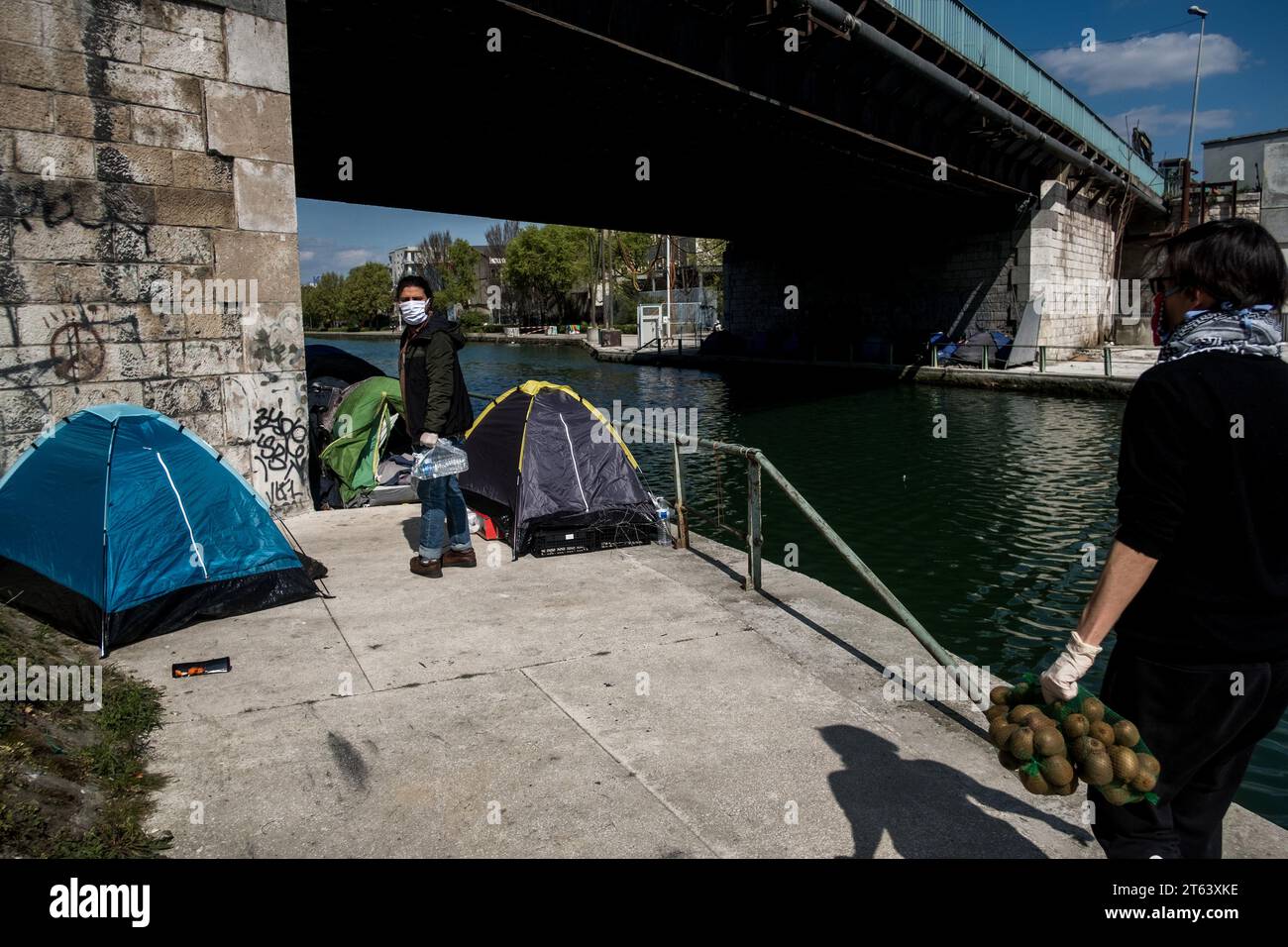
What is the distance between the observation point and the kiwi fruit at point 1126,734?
2.33 m

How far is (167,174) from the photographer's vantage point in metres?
7.84

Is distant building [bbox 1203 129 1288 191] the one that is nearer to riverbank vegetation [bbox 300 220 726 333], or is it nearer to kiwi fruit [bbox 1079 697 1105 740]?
riverbank vegetation [bbox 300 220 726 333]

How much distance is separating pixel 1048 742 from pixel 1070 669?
0.21 meters

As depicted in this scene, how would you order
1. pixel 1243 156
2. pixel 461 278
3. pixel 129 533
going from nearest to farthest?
pixel 129 533, pixel 1243 156, pixel 461 278

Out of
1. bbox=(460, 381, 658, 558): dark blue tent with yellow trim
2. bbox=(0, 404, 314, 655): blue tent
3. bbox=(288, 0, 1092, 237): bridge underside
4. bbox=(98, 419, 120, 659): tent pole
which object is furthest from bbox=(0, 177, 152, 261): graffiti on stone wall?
bbox=(288, 0, 1092, 237): bridge underside

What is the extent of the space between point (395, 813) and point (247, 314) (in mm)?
6280

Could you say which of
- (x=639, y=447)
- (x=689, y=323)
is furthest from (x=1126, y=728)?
(x=689, y=323)

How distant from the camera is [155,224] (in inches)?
307

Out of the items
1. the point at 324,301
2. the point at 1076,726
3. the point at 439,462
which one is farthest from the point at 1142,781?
the point at 324,301

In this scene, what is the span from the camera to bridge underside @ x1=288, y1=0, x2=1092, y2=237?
485 inches

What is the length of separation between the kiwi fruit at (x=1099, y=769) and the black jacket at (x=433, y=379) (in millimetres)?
5427

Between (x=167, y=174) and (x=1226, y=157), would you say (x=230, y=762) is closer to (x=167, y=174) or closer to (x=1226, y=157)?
(x=167, y=174)

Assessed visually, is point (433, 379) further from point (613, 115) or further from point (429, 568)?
point (613, 115)

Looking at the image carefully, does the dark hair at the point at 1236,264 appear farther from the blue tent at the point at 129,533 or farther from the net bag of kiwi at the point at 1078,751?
the blue tent at the point at 129,533
